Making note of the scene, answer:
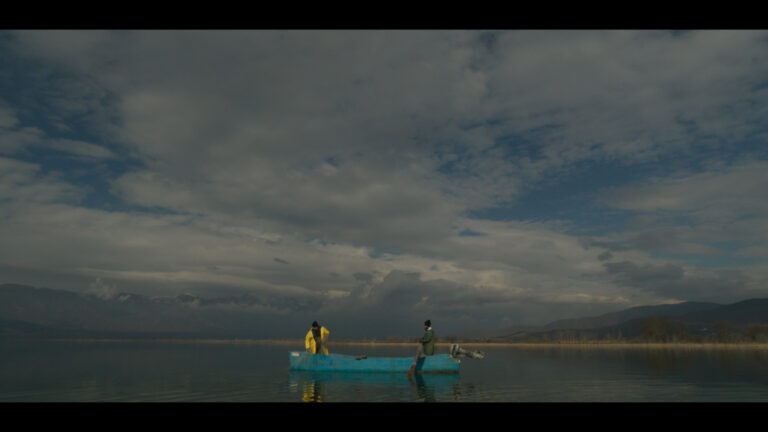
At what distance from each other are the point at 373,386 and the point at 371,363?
652cm

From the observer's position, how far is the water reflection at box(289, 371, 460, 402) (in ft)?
76.1

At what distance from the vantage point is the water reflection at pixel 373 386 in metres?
23.2

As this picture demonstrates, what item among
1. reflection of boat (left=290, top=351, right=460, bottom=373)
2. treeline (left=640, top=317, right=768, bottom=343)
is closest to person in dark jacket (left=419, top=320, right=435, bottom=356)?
reflection of boat (left=290, top=351, right=460, bottom=373)

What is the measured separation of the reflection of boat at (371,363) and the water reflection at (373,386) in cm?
36

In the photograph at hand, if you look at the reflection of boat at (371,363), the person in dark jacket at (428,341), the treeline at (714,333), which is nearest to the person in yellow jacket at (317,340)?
the reflection of boat at (371,363)

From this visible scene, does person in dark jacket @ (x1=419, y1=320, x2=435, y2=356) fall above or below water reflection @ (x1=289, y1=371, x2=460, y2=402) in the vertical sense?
above

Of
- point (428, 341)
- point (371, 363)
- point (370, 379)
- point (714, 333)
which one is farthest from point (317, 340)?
point (714, 333)

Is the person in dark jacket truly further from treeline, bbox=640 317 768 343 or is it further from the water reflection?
treeline, bbox=640 317 768 343

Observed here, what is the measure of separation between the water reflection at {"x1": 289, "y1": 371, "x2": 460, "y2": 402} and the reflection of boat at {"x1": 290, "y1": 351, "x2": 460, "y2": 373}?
1.17 feet

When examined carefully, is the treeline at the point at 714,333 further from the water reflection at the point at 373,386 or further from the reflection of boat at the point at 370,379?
the water reflection at the point at 373,386
